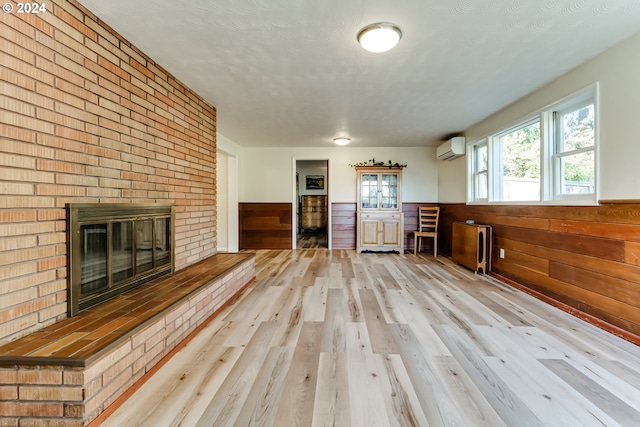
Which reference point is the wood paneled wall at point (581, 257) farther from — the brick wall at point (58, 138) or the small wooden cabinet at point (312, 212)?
the small wooden cabinet at point (312, 212)

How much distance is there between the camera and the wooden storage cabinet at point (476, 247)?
12.2ft

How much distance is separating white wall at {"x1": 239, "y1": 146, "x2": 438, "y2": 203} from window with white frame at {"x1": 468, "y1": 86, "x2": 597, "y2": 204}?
74.5 inches

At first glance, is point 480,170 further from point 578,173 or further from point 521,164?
point 578,173

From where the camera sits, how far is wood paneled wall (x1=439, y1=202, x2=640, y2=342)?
78.9 inches

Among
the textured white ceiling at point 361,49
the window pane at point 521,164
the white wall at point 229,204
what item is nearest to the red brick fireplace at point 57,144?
the textured white ceiling at point 361,49

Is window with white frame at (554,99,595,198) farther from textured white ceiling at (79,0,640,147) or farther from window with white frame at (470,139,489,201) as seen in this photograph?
window with white frame at (470,139,489,201)

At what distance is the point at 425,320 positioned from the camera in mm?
2287

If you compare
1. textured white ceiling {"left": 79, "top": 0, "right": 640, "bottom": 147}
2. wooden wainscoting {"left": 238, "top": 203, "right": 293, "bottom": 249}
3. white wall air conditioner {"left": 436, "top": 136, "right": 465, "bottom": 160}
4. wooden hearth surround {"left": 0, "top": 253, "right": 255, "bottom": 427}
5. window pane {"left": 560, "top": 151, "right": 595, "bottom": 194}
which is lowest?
wooden hearth surround {"left": 0, "top": 253, "right": 255, "bottom": 427}

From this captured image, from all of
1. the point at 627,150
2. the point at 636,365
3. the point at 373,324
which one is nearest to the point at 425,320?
the point at 373,324

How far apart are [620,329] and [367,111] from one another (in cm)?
317

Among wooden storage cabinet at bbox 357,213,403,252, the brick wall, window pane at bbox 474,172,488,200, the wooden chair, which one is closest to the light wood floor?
the brick wall

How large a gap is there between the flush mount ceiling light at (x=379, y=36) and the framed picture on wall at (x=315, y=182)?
707cm

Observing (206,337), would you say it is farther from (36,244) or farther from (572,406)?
(572,406)

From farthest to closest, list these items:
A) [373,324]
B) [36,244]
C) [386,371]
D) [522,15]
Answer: [373,324] < [522,15] < [386,371] < [36,244]
